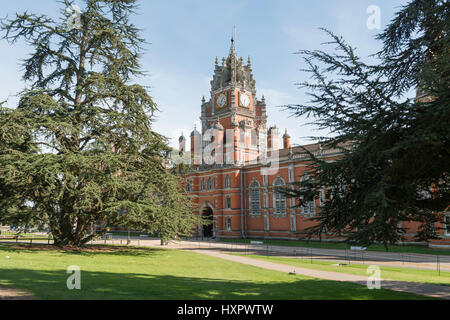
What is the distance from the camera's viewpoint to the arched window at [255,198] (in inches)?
1918

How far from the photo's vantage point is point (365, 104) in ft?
23.3

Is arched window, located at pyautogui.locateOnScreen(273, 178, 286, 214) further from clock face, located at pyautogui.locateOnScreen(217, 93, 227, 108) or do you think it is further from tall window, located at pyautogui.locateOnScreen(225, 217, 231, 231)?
clock face, located at pyautogui.locateOnScreen(217, 93, 227, 108)

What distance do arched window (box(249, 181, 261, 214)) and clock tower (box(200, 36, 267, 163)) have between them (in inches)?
206

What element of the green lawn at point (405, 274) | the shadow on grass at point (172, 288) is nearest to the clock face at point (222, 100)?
the green lawn at point (405, 274)

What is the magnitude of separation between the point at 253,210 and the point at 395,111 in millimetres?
43201

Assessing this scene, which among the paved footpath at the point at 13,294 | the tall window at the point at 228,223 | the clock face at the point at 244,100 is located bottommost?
the tall window at the point at 228,223

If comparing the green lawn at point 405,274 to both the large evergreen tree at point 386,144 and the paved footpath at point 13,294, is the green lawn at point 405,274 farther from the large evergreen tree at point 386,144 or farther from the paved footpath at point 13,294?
the paved footpath at point 13,294

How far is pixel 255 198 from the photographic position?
1938 inches

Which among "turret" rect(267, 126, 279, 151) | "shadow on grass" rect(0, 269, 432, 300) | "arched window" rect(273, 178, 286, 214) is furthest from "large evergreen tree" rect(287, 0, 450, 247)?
"turret" rect(267, 126, 279, 151)

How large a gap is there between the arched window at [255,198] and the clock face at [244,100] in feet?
52.7

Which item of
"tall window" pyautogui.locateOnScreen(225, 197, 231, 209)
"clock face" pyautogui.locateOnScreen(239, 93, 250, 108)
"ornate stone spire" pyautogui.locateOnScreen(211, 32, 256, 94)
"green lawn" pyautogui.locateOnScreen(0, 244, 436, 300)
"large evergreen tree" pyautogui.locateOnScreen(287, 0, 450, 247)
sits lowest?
"green lawn" pyautogui.locateOnScreen(0, 244, 436, 300)

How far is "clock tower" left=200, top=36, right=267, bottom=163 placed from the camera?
55031 mm

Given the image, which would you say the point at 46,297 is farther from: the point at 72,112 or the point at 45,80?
the point at 45,80

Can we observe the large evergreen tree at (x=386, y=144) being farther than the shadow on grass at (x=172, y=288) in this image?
No
